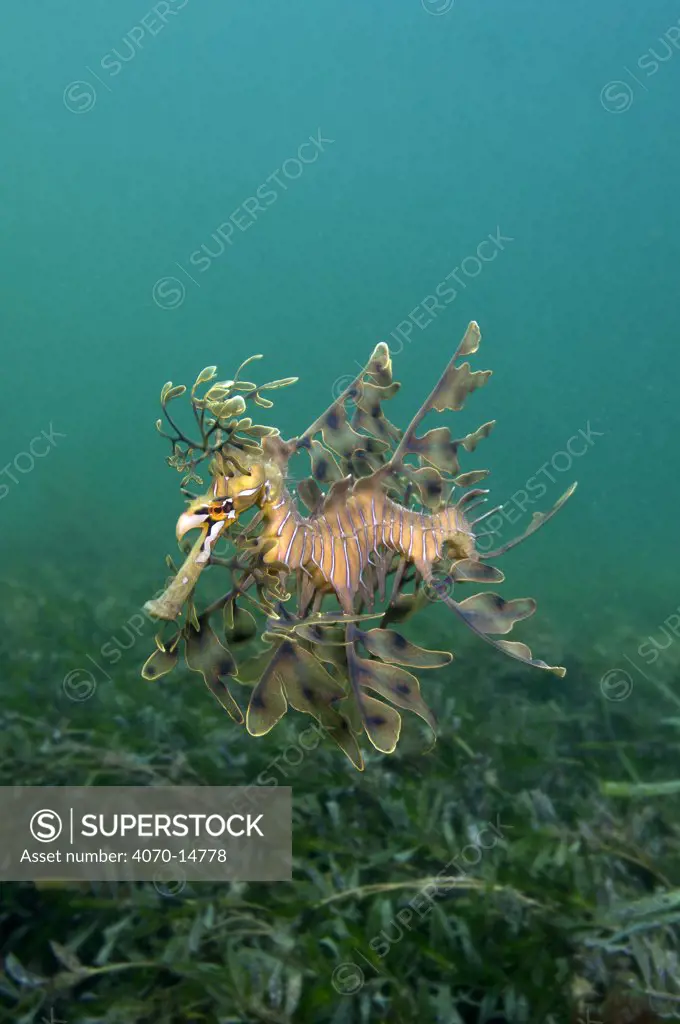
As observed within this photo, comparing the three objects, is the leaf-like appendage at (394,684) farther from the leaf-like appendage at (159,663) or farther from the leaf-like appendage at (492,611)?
the leaf-like appendage at (159,663)

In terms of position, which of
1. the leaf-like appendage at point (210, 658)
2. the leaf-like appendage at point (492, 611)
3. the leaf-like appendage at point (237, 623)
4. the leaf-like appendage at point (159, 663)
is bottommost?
the leaf-like appendage at point (159, 663)

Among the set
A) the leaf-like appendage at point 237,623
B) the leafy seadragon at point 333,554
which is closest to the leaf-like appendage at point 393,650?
the leafy seadragon at point 333,554

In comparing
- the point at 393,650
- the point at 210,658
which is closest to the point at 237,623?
the point at 210,658

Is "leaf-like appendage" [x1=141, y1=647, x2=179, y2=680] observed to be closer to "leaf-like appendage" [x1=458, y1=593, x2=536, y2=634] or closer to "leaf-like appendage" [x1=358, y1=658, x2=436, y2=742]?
"leaf-like appendage" [x1=358, y1=658, x2=436, y2=742]

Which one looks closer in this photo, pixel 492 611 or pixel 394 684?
pixel 394 684

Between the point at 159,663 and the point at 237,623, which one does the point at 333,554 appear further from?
the point at 159,663

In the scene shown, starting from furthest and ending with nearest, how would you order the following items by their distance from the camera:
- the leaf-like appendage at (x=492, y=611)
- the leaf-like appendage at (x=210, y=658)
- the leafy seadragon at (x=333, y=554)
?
the leaf-like appendage at (x=492, y=611) → the leaf-like appendage at (x=210, y=658) → the leafy seadragon at (x=333, y=554)

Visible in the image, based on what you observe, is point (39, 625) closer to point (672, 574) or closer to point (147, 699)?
point (147, 699)

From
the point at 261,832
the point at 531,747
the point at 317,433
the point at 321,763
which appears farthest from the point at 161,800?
the point at 531,747
